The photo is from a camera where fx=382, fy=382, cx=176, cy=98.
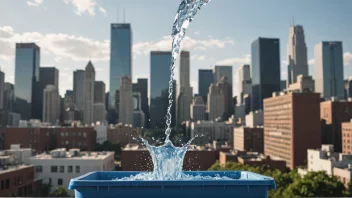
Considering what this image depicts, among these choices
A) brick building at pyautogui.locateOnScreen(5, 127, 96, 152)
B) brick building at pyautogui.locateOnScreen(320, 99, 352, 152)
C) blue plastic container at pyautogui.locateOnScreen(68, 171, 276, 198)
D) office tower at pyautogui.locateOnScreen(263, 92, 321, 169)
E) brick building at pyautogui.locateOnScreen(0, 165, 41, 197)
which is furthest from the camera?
brick building at pyautogui.locateOnScreen(320, 99, 352, 152)

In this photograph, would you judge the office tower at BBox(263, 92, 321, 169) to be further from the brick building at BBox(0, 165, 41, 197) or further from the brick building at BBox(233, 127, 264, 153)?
the brick building at BBox(0, 165, 41, 197)

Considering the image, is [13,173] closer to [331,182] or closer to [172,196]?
[331,182]

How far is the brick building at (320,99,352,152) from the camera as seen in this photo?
11838 cm

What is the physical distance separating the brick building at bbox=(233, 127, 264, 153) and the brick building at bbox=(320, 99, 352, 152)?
768 inches

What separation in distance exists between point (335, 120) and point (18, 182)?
104370 millimetres

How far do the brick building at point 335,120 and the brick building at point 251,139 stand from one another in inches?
768

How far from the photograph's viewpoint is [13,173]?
125ft

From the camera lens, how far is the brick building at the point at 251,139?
12044 centimetres

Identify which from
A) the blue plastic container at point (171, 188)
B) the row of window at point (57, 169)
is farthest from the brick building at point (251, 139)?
the blue plastic container at point (171, 188)

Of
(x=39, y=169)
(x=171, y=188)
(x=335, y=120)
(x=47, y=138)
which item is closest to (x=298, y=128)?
(x=335, y=120)

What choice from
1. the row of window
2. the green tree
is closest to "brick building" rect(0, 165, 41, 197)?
the row of window

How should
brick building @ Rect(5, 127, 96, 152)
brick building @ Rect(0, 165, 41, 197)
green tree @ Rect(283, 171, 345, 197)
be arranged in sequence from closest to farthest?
green tree @ Rect(283, 171, 345, 197) < brick building @ Rect(0, 165, 41, 197) < brick building @ Rect(5, 127, 96, 152)

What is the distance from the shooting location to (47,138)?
8588 centimetres

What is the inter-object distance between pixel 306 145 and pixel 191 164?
108 feet
